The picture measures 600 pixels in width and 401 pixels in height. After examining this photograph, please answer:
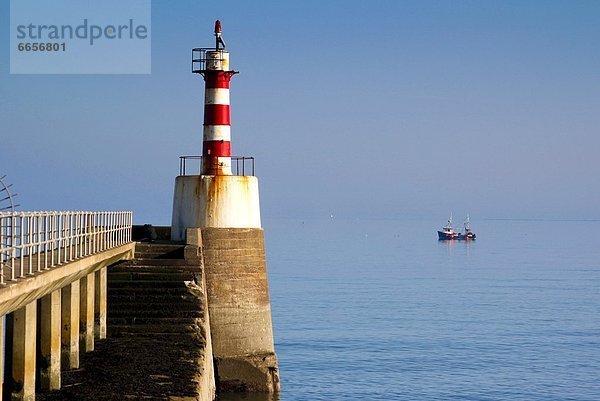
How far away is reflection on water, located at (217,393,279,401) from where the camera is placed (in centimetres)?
2764

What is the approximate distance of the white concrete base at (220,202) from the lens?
30109 mm

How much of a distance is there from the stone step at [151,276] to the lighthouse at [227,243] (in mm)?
1371

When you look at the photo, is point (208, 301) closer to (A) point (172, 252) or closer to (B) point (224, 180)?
(A) point (172, 252)

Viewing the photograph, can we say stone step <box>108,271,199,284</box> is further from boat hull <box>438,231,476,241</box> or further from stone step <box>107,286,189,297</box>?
boat hull <box>438,231,476,241</box>

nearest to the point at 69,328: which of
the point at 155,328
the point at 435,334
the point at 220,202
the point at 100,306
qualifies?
the point at 100,306

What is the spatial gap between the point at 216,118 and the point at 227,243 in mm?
4043

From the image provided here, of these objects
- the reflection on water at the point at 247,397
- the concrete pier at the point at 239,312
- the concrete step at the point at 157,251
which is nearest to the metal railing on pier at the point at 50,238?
the concrete step at the point at 157,251

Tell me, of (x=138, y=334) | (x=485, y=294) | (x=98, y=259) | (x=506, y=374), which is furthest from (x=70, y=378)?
(x=485, y=294)

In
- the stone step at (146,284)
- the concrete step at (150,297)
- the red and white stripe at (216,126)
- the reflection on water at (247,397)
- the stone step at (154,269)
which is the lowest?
the reflection on water at (247,397)

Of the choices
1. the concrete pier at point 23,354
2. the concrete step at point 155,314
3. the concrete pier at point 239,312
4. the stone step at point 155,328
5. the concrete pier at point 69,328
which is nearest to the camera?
the concrete pier at point 23,354

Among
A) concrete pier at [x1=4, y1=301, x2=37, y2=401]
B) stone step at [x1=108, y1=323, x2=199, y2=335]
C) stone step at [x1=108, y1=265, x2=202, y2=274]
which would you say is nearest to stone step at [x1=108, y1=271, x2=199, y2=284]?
stone step at [x1=108, y1=265, x2=202, y2=274]

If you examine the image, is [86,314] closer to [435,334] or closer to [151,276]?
[151,276]

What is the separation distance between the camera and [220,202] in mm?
30188

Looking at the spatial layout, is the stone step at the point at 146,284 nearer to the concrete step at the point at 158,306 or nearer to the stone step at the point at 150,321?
the concrete step at the point at 158,306
